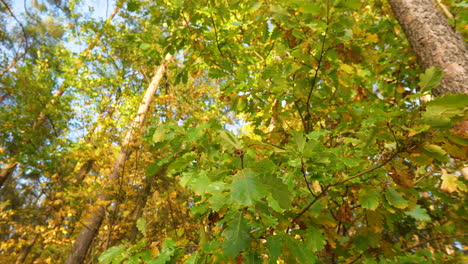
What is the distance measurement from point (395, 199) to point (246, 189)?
1018mm

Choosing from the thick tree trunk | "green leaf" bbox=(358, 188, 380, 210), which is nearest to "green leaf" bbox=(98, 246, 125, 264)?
"green leaf" bbox=(358, 188, 380, 210)

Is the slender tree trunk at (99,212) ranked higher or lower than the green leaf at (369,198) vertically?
higher

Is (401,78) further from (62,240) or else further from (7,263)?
(7,263)

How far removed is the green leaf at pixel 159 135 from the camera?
4.22ft

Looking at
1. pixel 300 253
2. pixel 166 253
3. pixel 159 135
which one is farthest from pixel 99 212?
pixel 300 253

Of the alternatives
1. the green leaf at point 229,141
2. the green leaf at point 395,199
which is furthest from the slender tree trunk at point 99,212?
the green leaf at point 395,199

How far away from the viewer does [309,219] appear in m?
1.54

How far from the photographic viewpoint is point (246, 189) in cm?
82

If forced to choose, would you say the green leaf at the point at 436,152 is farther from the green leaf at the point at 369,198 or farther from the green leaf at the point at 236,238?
the green leaf at the point at 236,238

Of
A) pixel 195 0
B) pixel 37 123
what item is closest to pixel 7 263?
pixel 37 123

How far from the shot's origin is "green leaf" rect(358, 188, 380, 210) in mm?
1407

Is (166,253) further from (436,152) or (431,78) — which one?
(431,78)

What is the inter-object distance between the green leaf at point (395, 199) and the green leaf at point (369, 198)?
0.07m

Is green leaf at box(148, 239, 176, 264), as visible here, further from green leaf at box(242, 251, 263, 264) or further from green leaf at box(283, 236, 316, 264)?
green leaf at box(283, 236, 316, 264)
